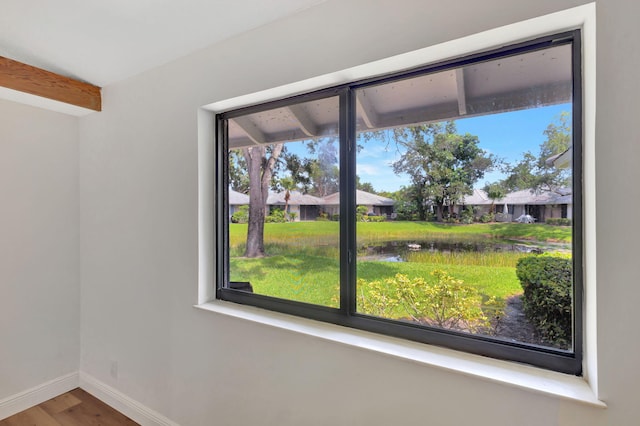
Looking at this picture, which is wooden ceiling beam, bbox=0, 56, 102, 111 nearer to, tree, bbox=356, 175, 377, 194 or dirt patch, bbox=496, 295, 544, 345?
tree, bbox=356, 175, 377, 194

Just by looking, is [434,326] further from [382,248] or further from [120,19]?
[120,19]

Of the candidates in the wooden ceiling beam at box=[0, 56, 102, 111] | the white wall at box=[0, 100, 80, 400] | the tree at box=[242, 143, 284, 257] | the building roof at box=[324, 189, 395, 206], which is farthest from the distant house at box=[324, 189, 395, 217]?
the white wall at box=[0, 100, 80, 400]

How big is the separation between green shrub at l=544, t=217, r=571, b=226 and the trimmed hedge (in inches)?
4.9

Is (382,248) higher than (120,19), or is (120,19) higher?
(120,19)

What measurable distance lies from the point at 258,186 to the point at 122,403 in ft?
6.04

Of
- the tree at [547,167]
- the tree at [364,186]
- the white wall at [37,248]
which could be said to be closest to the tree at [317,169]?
the tree at [364,186]

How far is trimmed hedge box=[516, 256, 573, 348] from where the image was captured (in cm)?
110

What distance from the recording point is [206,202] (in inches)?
72.2


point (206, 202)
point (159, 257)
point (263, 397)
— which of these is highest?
point (206, 202)

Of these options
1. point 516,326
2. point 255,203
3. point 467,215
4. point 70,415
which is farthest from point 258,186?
point 70,415

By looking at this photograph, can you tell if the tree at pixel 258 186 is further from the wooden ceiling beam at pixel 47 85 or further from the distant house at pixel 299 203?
the wooden ceiling beam at pixel 47 85

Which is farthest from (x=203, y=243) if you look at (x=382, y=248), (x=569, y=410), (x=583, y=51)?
(x=583, y=51)

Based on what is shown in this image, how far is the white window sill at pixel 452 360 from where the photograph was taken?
3.29 feet

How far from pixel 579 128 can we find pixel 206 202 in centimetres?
177
